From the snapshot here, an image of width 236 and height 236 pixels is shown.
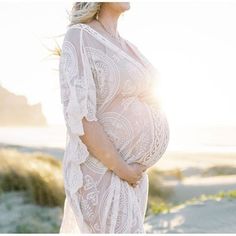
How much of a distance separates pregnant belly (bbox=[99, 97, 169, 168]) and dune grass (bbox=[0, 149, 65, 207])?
18.6 ft

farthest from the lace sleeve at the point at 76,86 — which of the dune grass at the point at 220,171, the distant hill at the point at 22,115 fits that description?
the distant hill at the point at 22,115

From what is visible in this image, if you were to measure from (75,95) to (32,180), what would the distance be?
19.9ft

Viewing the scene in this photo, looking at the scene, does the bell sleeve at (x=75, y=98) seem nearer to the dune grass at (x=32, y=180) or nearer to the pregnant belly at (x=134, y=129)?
the pregnant belly at (x=134, y=129)

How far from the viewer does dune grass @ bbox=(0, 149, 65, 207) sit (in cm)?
861

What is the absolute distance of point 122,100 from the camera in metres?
2.86

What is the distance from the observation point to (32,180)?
869cm

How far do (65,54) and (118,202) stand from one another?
25.9 inches

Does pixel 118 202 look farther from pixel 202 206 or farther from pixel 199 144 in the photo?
pixel 199 144

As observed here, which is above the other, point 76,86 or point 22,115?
point 22,115

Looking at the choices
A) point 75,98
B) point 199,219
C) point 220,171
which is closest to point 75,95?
point 75,98

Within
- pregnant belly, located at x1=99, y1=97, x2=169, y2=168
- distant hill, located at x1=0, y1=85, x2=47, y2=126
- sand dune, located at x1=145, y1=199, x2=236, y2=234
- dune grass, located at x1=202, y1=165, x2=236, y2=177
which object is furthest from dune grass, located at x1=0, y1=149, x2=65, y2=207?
distant hill, located at x1=0, y1=85, x2=47, y2=126

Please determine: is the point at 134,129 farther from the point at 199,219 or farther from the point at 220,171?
the point at 220,171

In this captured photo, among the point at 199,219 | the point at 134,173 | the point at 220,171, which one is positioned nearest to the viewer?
the point at 134,173

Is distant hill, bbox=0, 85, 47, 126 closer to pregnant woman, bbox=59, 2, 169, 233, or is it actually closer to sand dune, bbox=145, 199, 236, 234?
sand dune, bbox=145, 199, 236, 234
